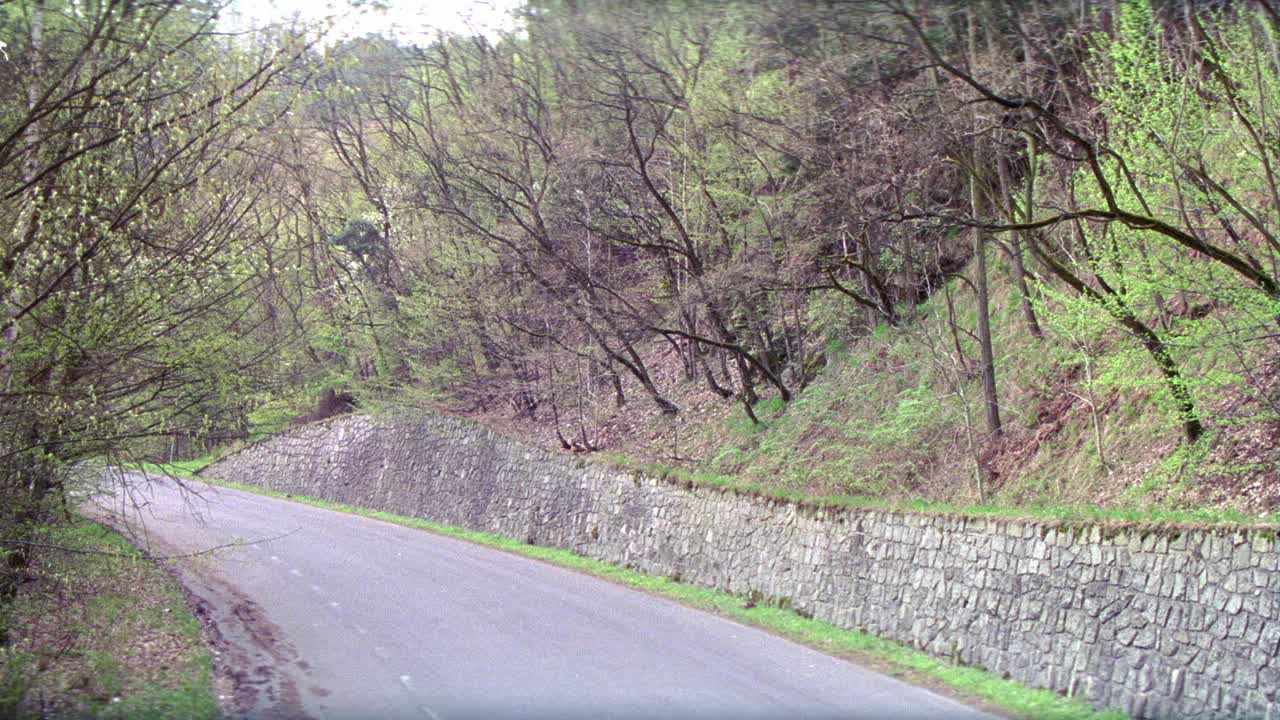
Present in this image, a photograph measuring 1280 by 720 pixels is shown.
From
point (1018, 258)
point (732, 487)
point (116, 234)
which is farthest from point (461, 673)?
point (1018, 258)

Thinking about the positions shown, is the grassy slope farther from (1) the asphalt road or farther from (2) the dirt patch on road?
(2) the dirt patch on road

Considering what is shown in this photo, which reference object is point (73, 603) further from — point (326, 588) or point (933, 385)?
point (933, 385)

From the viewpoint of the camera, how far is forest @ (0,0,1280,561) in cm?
955

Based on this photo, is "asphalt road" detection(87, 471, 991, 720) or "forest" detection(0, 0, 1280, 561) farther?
"forest" detection(0, 0, 1280, 561)

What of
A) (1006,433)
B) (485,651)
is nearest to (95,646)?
(485,651)

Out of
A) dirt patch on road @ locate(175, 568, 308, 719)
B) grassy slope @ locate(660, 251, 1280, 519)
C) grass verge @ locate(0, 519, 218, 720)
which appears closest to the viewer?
grass verge @ locate(0, 519, 218, 720)

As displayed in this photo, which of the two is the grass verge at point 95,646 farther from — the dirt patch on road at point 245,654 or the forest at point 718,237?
the forest at point 718,237

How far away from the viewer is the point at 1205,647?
871 cm

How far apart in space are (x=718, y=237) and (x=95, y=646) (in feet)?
47.9

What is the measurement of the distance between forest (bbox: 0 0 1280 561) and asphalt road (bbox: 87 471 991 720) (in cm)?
270

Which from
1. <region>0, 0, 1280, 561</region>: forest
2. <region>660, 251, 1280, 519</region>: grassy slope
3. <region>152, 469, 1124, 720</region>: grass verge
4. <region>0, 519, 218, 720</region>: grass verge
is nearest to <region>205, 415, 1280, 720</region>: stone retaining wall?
<region>152, 469, 1124, 720</region>: grass verge

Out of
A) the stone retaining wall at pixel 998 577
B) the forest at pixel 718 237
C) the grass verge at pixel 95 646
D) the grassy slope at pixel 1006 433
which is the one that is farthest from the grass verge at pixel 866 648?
the grass verge at pixel 95 646

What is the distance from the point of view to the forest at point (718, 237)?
9547 millimetres

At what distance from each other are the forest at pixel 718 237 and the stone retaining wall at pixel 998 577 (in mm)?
1938
